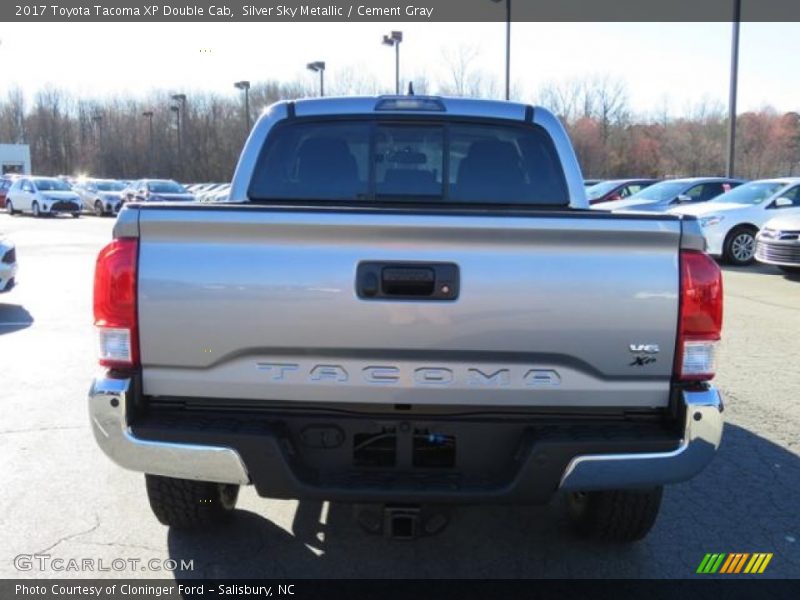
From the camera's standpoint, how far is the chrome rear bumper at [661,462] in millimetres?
2572

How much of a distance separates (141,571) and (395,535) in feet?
4.32

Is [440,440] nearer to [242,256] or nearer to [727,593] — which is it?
[242,256]

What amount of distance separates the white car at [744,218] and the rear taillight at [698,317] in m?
12.4

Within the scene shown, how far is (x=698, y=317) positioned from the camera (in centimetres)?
259

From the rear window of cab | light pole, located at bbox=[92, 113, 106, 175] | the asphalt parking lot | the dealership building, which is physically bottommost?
the asphalt parking lot

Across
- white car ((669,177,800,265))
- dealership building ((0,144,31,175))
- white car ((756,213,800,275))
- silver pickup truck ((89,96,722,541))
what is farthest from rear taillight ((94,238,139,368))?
dealership building ((0,144,31,175))

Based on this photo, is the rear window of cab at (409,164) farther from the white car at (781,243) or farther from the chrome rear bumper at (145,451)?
the white car at (781,243)

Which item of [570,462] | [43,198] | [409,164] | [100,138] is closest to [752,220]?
[409,164]

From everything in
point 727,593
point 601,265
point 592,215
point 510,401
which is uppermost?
point 592,215

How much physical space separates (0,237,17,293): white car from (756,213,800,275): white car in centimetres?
1177

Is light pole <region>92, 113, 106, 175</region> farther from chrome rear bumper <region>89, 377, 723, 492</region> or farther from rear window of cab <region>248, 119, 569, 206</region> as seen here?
chrome rear bumper <region>89, 377, 723, 492</region>

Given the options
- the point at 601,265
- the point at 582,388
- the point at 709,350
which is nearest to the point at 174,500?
the point at 582,388

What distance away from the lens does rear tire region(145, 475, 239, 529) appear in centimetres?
323

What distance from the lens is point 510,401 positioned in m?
2.65
